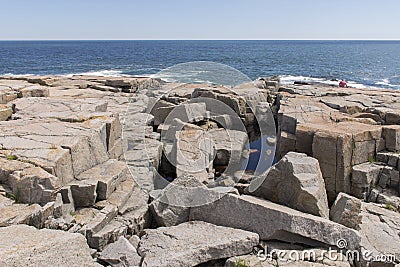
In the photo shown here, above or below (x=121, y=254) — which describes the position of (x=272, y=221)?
above

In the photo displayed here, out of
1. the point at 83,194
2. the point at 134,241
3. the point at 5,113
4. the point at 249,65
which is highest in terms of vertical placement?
the point at 5,113

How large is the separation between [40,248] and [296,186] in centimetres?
309

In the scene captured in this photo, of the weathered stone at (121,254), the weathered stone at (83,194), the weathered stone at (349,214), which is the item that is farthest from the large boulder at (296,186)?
the weathered stone at (83,194)

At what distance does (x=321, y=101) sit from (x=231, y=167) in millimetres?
4705

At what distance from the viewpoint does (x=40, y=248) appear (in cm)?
293

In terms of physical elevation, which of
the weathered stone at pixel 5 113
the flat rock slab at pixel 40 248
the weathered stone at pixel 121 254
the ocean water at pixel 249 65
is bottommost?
the ocean water at pixel 249 65

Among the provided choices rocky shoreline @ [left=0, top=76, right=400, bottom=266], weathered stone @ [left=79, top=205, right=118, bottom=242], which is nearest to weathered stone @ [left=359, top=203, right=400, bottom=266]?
rocky shoreline @ [left=0, top=76, right=400, bottom=266]

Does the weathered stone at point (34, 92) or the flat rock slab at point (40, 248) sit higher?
the weathered stone at point (34, 92)

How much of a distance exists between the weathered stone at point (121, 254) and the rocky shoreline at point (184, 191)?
1cm

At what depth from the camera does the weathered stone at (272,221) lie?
4000 mm

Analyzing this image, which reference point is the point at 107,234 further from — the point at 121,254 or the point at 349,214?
the point at 349,214

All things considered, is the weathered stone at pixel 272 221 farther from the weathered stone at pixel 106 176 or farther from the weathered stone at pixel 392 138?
the weathered stone at pixel 392 138

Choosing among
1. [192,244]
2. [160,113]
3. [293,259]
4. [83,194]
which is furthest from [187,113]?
[293,259]

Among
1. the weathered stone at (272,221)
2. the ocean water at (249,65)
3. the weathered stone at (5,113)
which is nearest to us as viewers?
the weathered stone at (272,221)
